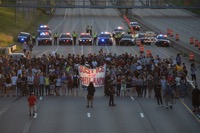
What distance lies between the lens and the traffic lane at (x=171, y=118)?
96.0ft

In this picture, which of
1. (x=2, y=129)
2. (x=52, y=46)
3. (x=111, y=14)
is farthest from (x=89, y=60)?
(x=111, y=14)

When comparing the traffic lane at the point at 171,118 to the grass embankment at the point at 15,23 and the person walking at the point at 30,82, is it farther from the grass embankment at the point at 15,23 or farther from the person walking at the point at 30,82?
the grass embankment at the point at 15,23

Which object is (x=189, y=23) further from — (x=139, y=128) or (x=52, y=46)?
(x=139, y=128)

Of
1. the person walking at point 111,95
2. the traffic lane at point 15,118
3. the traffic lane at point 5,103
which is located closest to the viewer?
the traffic lane at point 15,118

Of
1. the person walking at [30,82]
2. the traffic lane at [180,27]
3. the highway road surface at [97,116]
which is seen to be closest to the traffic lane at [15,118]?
the highway road surface at [97,116]

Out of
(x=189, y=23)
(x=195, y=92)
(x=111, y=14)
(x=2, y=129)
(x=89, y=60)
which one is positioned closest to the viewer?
(x=2, y=129)

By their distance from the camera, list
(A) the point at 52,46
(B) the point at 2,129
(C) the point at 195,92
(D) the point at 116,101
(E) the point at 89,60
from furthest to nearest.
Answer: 1. (A) the point at 52,46
2. (E) the point at 89,60
3. (D) the point at 116,101
4. (C) the point at 195,92
5. (B) the point at 2,129

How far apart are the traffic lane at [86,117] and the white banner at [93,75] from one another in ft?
→ 3.26

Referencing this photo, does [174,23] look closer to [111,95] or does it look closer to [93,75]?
[93,75]

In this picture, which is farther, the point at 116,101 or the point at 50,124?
the point at 116,101

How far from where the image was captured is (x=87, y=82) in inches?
1479

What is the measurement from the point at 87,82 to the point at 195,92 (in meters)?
7.36

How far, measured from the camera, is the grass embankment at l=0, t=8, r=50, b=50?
255 feet

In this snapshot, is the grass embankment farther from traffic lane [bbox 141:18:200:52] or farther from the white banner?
the white banner
